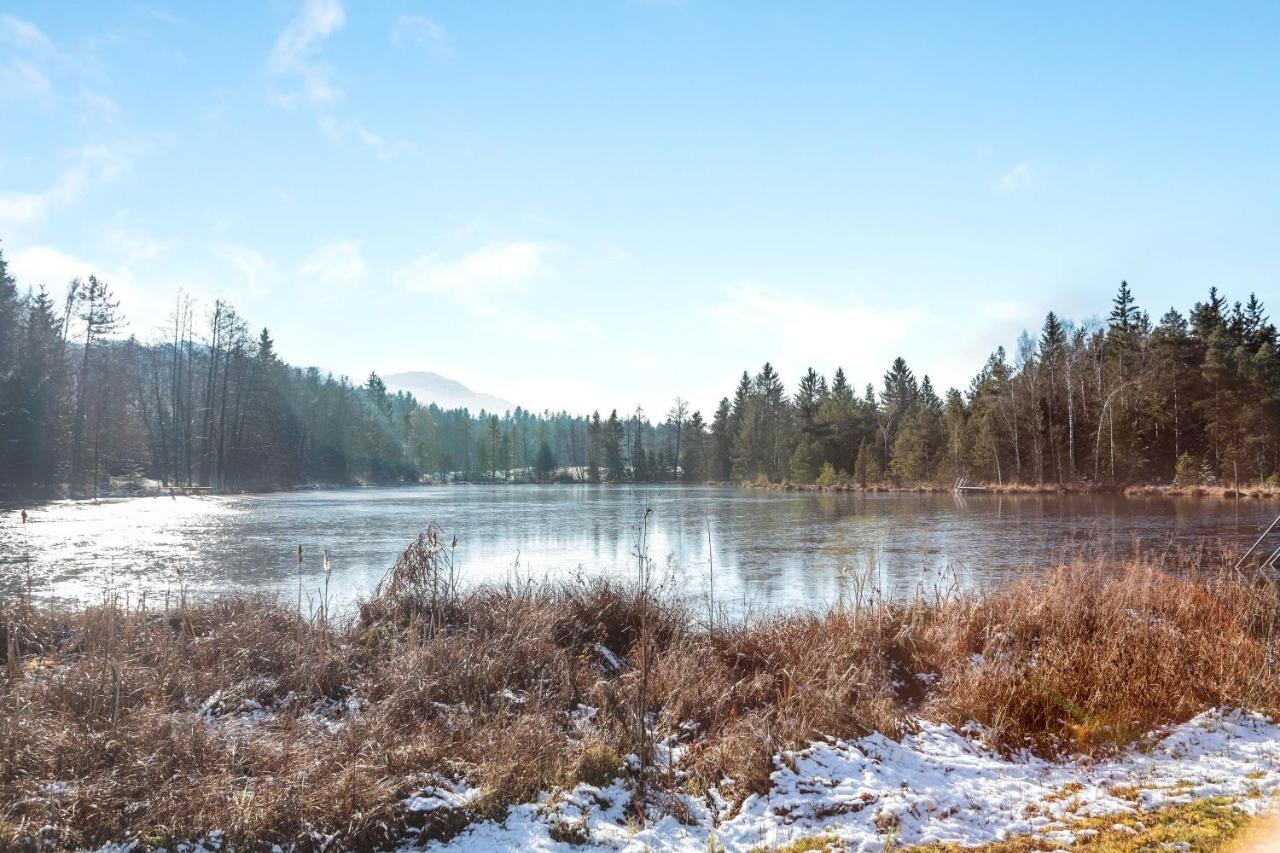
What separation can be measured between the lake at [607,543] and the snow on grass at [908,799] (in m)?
4.07

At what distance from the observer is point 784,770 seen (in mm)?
4723

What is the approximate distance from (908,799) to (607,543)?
54.6 feet

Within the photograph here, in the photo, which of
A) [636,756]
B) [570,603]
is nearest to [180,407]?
[570,603]

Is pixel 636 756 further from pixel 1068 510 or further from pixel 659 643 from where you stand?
pixel 1068 510

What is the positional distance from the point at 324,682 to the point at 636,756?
3160 mm

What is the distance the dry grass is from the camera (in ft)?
13.9

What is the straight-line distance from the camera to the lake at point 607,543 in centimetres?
1336

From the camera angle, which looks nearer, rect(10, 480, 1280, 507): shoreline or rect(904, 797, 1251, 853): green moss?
rect(904, 797, 1251, 853): green moss

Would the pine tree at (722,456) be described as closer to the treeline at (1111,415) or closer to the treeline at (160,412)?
the treeline at (1111,415)

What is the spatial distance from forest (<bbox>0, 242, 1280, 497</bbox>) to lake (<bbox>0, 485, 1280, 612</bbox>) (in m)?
10.4

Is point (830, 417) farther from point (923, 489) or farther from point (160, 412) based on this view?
point (160, 412)

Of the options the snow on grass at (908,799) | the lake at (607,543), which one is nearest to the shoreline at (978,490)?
the lake at (607,543)

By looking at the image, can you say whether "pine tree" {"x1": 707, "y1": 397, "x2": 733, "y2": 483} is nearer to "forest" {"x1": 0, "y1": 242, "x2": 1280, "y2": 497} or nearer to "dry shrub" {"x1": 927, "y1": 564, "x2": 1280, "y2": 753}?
"forest" {"x1": 0, "y1": 242, "x2": 1280, "y2": 497}

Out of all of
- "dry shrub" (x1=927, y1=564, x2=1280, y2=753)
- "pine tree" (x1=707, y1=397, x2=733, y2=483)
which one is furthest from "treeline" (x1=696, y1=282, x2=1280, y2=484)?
"dry shrub" (x1=927, y1=564, x2=1280, y2=753)
